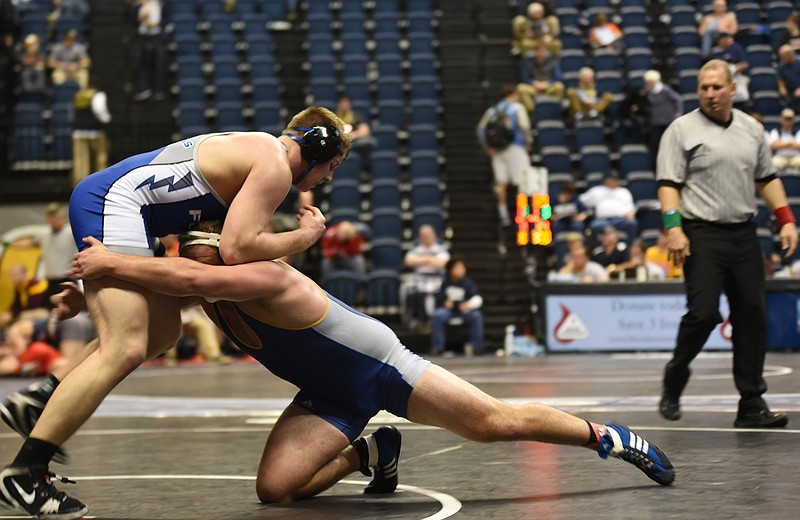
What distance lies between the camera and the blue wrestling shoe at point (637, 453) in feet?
13.6

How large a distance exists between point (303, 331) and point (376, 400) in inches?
14.3

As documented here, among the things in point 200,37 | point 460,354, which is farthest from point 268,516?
point 200,37

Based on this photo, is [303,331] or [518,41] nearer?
[303,331]

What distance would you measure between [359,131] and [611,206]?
3.21 meters

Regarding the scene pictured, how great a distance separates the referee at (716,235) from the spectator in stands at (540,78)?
398 inches

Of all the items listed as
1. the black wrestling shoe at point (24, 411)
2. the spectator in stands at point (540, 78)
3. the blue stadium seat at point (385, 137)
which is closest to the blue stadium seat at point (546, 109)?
the spectator in stands at point (540, 78)

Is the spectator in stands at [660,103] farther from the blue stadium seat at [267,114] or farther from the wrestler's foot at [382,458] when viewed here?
the wrestler's foot at [382,458]

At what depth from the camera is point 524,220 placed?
1369 cm

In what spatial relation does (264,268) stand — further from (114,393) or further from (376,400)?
(114,393)

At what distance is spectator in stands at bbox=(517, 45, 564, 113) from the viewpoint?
1599 cm

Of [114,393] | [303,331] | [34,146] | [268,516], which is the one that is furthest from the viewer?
[34,146]

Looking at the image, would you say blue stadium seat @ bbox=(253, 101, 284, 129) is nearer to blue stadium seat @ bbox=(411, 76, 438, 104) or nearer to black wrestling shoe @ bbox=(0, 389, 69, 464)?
blue stadium seat @ bbox=(411, 76, 438, 104)

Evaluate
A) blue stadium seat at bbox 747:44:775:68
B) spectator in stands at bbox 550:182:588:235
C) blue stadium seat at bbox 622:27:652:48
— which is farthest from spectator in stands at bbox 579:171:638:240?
blue stadium seat at bbox 622:27:652:48

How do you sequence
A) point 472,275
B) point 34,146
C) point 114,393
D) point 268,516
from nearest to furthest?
1. point 268,516
2. point 114,393
3. point 472,275
4. point 34,146
